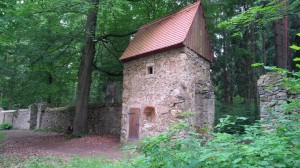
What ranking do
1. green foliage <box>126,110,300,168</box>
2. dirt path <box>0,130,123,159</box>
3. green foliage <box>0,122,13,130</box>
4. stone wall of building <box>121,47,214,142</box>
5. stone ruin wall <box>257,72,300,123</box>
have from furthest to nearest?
green foliage <box>0,122,13,130</box> → stone wall of building <box>121,47,214,142</box> → dirt path <box>0,130,123,159</box> → stone ruin wall <box>257,72,300,123</box> → green foliage <box>126,110,300,168</box>

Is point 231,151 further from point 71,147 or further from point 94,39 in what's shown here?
point 94,39

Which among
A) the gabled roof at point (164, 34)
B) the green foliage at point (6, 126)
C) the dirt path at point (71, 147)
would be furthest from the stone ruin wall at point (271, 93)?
the green foliage at point (6, 126)

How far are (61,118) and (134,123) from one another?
30.7 ft

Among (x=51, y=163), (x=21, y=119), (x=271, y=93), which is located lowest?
(x=21, y=119)

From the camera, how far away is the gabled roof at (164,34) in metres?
9.52

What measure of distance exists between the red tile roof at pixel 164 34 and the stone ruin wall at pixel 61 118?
4.25m

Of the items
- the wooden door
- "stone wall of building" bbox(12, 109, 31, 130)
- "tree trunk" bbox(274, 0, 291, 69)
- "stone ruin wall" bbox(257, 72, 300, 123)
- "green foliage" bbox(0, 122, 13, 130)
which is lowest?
"green foliage" bbox(0, 122, 13, 130)

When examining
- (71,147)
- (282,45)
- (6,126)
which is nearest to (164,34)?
(282,45)

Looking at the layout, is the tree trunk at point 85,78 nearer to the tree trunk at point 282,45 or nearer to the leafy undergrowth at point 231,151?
the tree trunk at point 282,45

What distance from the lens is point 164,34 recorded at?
409 inches

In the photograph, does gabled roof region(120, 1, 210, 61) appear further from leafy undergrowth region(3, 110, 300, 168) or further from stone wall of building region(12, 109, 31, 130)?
stone wall of building region(12, 109, 31, 130)

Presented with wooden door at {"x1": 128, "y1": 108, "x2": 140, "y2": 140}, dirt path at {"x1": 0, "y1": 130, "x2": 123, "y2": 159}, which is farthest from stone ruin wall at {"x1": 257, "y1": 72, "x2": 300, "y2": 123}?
dirt path at {"x1": 0, "y1": 130, "x2": 123, "y2": 159}

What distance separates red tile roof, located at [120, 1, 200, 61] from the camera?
957 centimetres

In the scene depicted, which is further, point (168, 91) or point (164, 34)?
point (164, 34)
